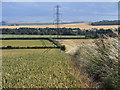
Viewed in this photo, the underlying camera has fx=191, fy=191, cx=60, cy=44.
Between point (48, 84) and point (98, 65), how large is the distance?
8.06 ft

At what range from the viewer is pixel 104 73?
6875 mm

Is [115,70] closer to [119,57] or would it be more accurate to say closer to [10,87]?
[119,57]

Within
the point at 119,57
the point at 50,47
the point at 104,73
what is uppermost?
the point at 119,57

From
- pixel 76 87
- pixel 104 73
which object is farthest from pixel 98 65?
pixel 76 87

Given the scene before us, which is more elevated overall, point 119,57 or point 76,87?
point 119,57

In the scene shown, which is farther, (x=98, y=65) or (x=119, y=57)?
(x=98, y=65)

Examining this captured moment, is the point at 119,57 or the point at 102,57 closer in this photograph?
the point at 119,57

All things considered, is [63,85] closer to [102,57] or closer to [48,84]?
[48,84]

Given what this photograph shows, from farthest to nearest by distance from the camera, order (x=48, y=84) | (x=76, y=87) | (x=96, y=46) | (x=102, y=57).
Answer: (x=96, y=46) → (x=102, y=57) → (x=48, y=84) → (x=76, y=87)

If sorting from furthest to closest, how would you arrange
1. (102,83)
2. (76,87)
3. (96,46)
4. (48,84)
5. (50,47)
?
1. (50,47)
2. (96,46)
3. (102,83)
4. (48,84)
5. (76,87)

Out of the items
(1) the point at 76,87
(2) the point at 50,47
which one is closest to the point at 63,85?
(1) the point at 76,87

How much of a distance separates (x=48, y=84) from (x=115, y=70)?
2278 mm

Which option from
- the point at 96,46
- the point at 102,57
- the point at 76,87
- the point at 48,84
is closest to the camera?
the point at 76,87

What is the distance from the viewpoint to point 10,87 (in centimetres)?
666
